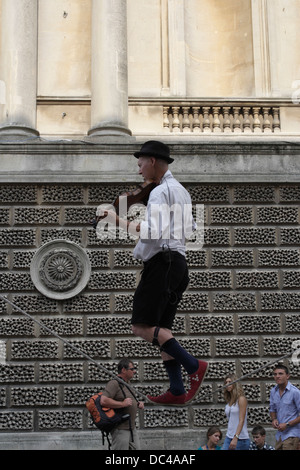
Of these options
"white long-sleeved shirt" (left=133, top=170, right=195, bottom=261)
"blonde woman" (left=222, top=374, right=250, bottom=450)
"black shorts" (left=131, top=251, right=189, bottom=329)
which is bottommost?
"blonde woman" (left=222, top=374, right=250, bottom=450)

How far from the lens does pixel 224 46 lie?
15688 millimetres

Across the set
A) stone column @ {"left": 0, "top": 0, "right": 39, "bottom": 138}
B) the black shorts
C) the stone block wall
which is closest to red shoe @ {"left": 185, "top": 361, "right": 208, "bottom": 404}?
the black shorts

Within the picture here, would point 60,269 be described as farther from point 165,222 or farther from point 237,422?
point 165,222

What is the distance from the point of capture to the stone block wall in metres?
12.5

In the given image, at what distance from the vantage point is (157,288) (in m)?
6.25

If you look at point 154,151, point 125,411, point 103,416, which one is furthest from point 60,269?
point 154,151

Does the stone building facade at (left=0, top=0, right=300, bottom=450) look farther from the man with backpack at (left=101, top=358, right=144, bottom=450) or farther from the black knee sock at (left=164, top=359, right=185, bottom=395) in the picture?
the black knee sock at (left=164, top=359, right=185, bottom=395)

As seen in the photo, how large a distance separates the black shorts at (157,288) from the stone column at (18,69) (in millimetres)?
7732

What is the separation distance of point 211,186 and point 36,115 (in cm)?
308

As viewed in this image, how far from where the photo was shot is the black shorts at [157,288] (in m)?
6.25

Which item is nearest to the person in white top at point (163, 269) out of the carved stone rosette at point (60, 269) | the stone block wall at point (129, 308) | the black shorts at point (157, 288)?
the black shorts at point (157, 288)

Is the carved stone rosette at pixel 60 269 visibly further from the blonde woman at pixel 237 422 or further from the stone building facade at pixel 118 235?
the blonde woman at pixel 237 422

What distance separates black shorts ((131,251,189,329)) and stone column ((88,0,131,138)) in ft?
24.9

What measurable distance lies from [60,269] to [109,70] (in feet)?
10.7
